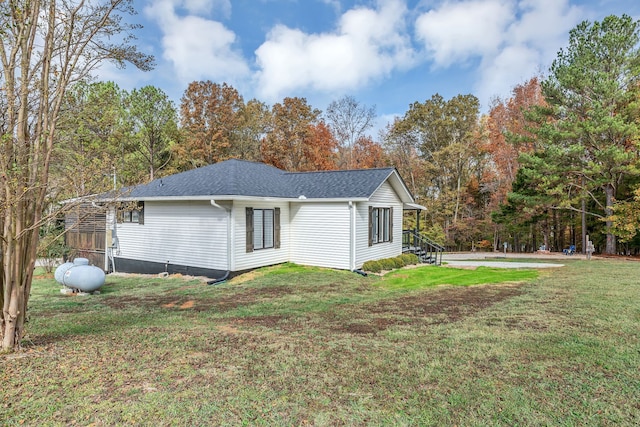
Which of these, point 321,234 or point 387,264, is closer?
point 321,234

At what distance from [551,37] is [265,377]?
2598 cm

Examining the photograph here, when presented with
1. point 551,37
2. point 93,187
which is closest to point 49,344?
point 93,187

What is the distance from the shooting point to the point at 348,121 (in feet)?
109

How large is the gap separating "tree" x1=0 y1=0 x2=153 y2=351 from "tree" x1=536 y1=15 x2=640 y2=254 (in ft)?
67.1

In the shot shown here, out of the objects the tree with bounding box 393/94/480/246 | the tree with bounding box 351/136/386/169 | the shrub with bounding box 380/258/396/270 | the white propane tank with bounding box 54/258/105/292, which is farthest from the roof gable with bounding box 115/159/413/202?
the tree with bounding box 351/136/386/169

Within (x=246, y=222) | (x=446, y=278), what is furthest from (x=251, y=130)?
(x=446, y=278)

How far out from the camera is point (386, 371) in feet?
13.3

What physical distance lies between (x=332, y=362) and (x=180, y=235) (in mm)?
9761

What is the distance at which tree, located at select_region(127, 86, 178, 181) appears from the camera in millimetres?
26266

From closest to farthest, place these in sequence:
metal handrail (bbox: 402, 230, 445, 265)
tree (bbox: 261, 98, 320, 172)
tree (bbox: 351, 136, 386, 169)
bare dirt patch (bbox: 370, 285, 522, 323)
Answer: bare dirt patch (bbox: 370, 285, 522, 323) → metal handrail (bbox: 402, 230, 445, 265) → tree (bbox: 261, 98, 320, 172) → tree (bbox: 351, 136, 386, 169)

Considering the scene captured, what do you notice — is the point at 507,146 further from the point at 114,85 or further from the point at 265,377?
the point at 114,85

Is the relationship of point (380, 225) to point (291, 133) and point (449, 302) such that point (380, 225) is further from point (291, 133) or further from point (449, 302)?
point (291, 133)

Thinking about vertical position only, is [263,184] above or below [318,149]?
below

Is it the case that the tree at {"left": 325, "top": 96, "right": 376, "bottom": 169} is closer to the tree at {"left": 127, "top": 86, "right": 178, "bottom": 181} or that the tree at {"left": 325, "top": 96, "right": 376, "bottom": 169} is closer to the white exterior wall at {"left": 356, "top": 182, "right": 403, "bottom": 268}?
the tree at {"left": 127, "top": 86, "right": 178, "bottom": 181}
